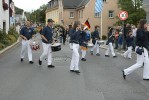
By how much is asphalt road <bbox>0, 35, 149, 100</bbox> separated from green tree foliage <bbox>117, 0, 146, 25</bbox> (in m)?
43.1

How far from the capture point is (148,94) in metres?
8.98

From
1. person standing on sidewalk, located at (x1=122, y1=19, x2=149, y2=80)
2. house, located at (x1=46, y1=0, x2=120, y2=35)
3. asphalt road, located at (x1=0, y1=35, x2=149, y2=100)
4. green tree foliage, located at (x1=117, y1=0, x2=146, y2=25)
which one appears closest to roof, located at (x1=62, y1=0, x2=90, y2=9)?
house, located at (x1=46, y1=0, x2=120, y2=35)

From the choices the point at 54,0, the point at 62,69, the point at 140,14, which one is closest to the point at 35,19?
the point at 54,0

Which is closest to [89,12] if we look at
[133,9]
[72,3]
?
[133,9]

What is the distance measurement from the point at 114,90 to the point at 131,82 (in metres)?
1.49

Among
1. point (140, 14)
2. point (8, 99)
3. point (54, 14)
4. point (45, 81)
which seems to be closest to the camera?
point (8, 99)

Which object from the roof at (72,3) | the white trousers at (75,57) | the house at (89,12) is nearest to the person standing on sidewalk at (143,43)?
the white trousers at (75,57)

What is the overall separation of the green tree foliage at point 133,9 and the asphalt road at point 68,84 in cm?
4314

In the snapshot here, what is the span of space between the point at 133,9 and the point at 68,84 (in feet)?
160

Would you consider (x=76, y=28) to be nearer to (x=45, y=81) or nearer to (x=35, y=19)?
(x=45, y=81)

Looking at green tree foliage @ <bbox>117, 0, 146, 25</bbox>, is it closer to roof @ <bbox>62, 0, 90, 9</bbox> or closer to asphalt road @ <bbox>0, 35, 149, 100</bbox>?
roof @ <bbox>62, 0, 90, 9</bbox>

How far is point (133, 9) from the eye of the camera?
189 ft

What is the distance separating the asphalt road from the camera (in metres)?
8.69

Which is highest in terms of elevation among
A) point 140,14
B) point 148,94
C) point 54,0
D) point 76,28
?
point 54,0
